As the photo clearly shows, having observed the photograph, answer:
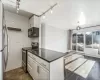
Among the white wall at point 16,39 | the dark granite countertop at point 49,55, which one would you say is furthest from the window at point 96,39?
the white wall at point 16,39

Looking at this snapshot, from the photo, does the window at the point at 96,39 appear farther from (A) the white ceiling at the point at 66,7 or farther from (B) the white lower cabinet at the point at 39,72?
(B) the white lower cabinet at the point at 39,72

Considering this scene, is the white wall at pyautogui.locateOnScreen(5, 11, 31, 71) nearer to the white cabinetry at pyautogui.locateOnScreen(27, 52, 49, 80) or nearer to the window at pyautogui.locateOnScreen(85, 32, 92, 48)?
the white cabinetry at pyautogui.locateOnScreen(27, 52, 49, 80)

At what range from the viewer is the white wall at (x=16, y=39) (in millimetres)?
3070

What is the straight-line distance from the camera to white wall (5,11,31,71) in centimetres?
307

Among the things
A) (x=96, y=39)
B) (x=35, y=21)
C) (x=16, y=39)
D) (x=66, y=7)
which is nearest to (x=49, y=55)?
(x=66, y=7)

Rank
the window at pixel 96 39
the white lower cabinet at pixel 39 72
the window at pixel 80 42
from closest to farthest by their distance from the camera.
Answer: the white lower cabinet at pixel 39 72
the window at pixel 96 39
the window at pixel 80 42

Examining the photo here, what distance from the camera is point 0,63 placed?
5.31 ft

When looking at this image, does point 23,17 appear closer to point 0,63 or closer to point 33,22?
point 33,22

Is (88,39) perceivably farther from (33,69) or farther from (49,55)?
(33,69)

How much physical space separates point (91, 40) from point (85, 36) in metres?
0.61

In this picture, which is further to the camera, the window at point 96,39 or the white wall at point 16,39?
the window at point 96,39

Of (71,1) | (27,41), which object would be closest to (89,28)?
(71,1)

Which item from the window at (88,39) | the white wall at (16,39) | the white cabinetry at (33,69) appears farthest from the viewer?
the window at (88,39)

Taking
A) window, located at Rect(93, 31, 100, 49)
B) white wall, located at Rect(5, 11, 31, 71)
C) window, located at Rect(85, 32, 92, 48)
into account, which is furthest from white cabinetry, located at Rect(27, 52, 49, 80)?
window, located at Rect(85, 32, 92, 48)
